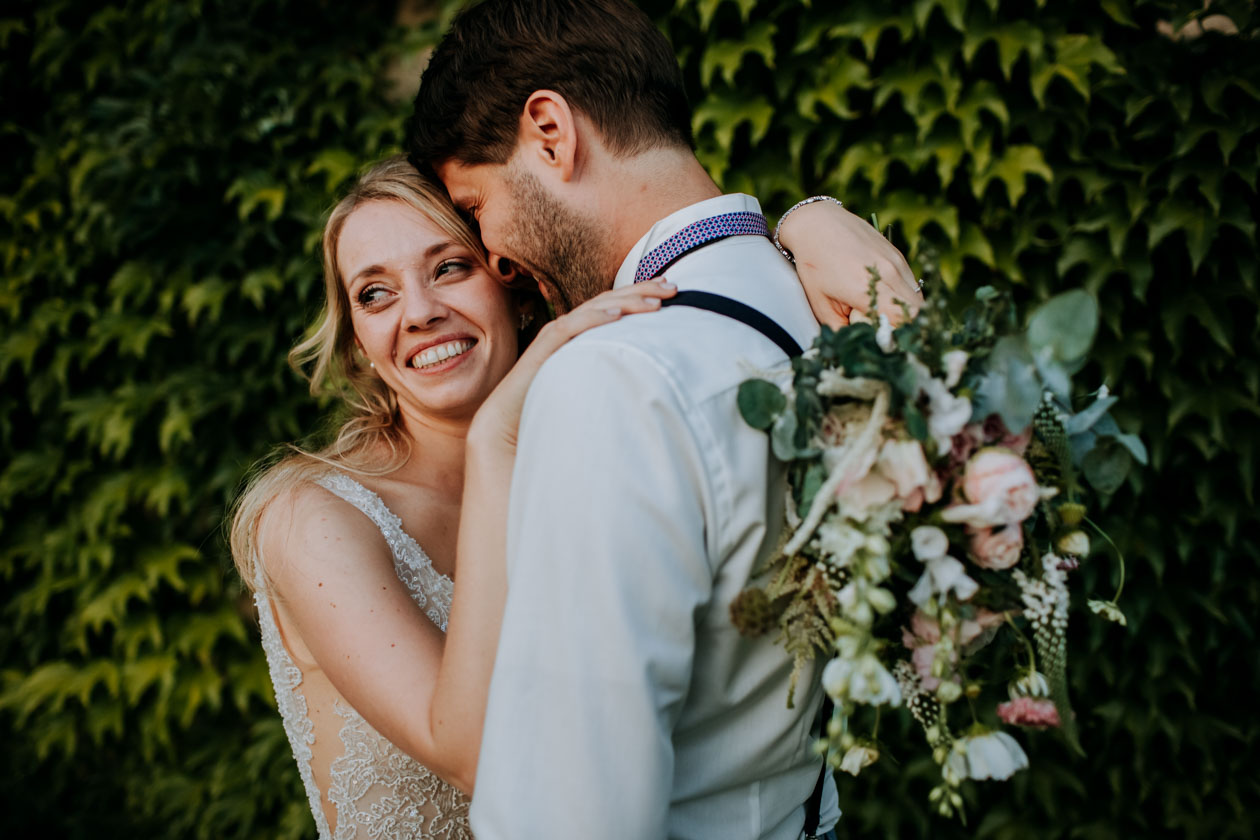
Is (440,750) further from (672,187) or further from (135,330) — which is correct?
(135,330)

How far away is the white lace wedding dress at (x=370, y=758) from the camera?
2.15 meters

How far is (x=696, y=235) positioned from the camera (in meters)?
1.54

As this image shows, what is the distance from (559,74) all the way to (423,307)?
0.91 meters

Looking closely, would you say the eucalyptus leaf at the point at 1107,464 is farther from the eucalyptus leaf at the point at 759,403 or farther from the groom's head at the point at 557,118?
the groom's head at the point at 557,118

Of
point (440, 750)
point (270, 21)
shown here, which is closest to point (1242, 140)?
point (440, 750)

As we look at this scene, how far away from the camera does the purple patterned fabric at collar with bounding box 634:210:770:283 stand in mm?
1536

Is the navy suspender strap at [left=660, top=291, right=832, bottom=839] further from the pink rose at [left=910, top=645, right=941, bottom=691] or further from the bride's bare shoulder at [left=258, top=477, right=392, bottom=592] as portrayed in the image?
the bride's bare shoulder at [left=258, top=477, right=392, bottom=592]

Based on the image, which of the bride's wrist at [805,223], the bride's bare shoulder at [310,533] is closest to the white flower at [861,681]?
the bride's wrist at [805,223]

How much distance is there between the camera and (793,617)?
125cm

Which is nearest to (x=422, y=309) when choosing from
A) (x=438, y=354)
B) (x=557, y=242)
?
(x=438, y=354)

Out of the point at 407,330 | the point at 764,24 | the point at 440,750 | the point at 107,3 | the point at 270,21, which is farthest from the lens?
the point at 107,3

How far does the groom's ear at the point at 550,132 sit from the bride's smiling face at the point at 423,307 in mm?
822

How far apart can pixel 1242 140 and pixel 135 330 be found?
4242 millimetres

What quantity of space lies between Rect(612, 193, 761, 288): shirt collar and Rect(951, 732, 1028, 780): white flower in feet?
2.99
